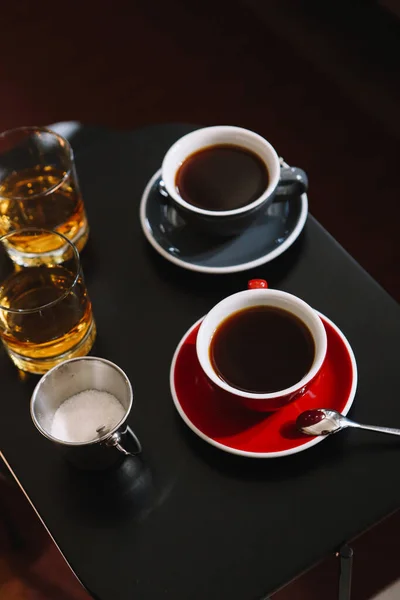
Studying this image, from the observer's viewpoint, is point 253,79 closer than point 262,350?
No

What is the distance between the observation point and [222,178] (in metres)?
1.04

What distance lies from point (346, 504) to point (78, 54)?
205cm

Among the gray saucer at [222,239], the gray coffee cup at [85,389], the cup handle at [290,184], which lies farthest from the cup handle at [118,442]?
the cup handle at [290,184]

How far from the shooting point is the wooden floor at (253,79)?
77.7 inches

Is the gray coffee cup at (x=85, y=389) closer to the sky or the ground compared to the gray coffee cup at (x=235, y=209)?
closer to the ground

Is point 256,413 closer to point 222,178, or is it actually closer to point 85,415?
point 85,415

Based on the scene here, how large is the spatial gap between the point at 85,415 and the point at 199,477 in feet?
0.51

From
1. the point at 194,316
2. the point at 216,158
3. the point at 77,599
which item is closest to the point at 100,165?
the point at 216,158

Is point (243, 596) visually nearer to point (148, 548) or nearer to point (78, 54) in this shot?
point (148, 548)

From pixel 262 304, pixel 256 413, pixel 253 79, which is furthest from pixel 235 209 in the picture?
pixel 253 79

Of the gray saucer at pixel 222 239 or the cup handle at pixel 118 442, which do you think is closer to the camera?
the cup handle at pixel 118 442

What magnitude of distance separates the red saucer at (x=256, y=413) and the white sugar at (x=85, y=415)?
0.26ft

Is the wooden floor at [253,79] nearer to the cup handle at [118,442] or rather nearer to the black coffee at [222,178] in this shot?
the black coffee at [222,178]

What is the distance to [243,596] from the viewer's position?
0.73 metres
